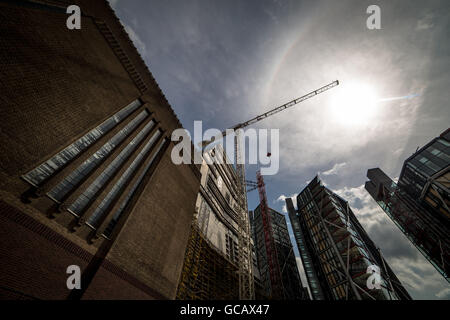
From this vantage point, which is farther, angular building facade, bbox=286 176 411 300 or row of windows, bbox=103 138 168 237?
angular building facade, bbox=286 176 411 300

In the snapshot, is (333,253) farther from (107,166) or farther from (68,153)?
(68,153)

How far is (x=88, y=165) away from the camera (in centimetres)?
1340

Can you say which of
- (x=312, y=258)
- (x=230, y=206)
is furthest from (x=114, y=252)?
(x=312, y=258)

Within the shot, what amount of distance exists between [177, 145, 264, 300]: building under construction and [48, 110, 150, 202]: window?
1394 centimetres

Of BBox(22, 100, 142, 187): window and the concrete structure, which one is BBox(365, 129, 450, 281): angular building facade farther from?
BBox(22, 100, 142, 187): window

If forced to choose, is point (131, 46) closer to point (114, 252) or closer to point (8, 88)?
point (8, 88)

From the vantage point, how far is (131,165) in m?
17.2

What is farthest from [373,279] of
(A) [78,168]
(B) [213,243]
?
(A) [78,168]

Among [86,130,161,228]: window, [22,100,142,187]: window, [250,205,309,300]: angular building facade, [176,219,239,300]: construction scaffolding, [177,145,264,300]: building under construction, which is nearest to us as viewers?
[22,100,142,187]: window

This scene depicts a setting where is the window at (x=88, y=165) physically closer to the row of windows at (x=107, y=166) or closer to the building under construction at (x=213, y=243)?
the row of windows at (x=107, y=166)

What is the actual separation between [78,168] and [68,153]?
1156mm

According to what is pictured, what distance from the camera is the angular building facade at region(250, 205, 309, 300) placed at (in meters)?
37.8

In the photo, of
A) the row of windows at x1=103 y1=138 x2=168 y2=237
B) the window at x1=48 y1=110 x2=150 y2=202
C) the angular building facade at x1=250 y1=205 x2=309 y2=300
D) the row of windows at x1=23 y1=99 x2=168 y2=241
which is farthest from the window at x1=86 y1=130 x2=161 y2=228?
the angular building facade at x1=250 y1=205 x2=309 y2=300

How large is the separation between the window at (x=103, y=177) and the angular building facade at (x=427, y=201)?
139ft
